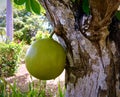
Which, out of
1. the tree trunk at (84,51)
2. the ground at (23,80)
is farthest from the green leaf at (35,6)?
the ground at (23,80)

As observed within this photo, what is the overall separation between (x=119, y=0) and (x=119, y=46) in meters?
0.21

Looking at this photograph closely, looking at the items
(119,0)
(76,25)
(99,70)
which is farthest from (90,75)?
(119,0)

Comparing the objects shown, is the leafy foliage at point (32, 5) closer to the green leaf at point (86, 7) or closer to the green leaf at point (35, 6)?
the green leaf at point (35, 6)

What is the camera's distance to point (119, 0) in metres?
0.84

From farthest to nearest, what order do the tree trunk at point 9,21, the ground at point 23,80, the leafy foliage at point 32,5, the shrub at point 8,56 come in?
the tree trunk at point 9,21
the shrub at point 8,56
the ground at point 23,80
the leafy foliage at point 32,5

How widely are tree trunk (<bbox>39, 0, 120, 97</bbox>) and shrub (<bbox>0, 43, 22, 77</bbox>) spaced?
634 cm

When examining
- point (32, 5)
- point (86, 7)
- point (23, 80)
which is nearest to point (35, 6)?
point (32, 5)

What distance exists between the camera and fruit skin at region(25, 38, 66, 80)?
935 millimetres

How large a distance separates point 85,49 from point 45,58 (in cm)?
13

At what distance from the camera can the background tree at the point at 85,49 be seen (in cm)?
96

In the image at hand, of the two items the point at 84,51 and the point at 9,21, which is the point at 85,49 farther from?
the point at 9,21

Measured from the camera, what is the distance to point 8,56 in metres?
7.33

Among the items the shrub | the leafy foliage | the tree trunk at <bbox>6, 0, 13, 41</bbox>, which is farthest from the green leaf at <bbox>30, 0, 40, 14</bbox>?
the tree trunk at <bbox>6, 0, 13, 41</bbox>

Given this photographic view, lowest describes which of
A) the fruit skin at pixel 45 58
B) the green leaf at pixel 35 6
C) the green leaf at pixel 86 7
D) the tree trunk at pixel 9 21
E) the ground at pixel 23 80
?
the ground at pixel 23 80
